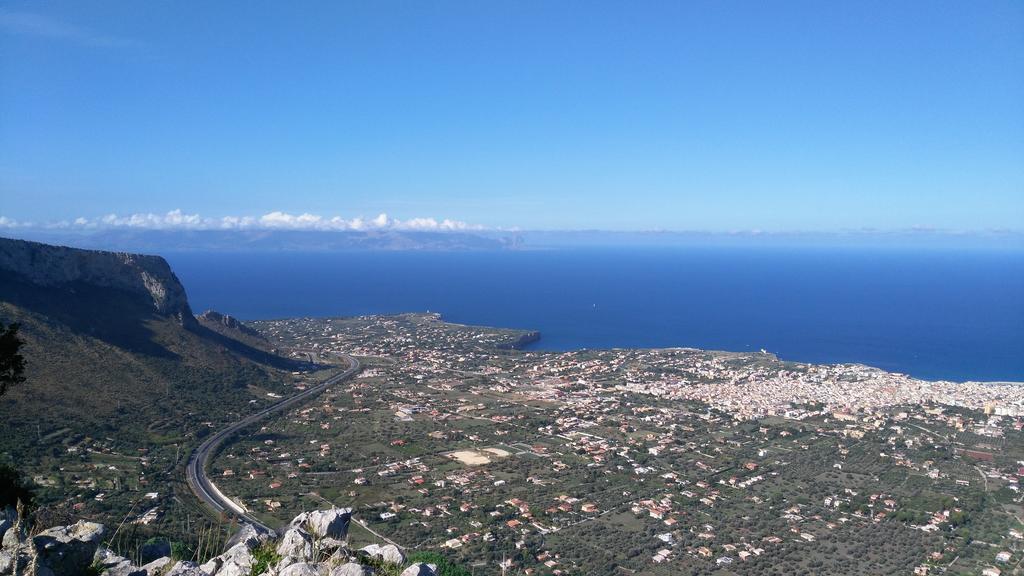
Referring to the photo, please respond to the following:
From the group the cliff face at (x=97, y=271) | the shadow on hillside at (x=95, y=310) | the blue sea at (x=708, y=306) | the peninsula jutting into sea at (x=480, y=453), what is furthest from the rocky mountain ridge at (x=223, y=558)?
the blue sea at (x=708, y=306)

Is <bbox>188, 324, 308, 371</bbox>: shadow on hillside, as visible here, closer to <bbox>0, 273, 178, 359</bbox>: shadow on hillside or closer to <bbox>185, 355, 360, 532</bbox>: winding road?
<bbox>0, 273, 178, 359</bbox>: shadow on hillside

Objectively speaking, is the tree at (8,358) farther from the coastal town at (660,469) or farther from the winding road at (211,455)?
the coastal town at (660,469)

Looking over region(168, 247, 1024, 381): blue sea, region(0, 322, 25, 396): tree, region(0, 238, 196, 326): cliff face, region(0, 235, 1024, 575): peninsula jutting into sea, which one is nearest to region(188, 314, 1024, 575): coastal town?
region(0, 235, 1024, 575): peninsula jutting into sea

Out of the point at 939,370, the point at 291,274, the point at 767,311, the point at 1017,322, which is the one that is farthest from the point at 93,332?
the point at 291,274

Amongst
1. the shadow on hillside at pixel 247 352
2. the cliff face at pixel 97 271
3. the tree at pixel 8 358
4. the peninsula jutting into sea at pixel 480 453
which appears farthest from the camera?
the shadow on hillside at pixel 247 352

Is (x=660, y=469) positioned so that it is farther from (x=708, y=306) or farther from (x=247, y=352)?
(x=708, y=306)

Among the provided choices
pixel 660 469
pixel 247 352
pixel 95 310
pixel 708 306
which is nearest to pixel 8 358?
pixel 660 469
